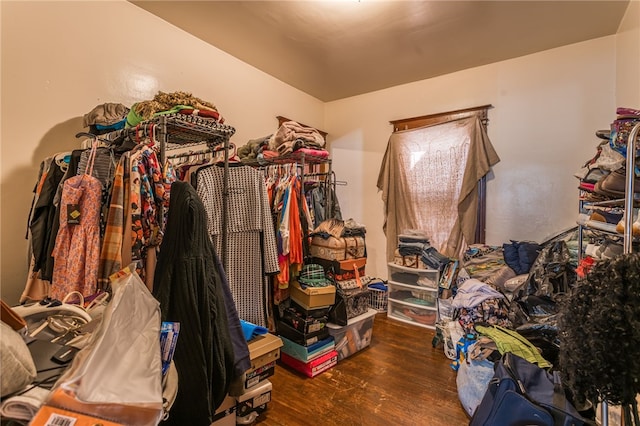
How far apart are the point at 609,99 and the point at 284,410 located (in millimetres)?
3668

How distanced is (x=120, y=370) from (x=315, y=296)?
1.62 metres

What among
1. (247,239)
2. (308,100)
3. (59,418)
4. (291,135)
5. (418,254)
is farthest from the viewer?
(308,100)

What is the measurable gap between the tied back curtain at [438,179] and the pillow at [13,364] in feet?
11.2

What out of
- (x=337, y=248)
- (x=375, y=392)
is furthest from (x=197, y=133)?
(x=375, y=392)

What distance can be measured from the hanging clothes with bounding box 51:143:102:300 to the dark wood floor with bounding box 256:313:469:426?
4.01ft

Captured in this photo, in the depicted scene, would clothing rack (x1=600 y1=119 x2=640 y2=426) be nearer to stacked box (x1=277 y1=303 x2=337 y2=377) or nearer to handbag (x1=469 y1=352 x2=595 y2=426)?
handbag (x1=469 y1=352 x2=595 y2=426)

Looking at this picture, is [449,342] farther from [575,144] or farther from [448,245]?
[575,144]

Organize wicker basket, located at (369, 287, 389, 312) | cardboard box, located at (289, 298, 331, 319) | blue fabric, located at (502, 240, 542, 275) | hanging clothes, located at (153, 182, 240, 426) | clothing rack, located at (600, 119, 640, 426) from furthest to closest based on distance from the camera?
1. wicker basket, located at (369, 287, 389, 312)
2. blue fabric, located at (502, 240, 542, 275)
3. cardboard box, located at (289, 298, 331, 319)
4. hanging clothes, located at (153, 182, 240, 426)
5. clothing rack, located at (600, 119, 640, 426)

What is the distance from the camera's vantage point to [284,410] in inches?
69.1

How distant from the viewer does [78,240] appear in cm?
145

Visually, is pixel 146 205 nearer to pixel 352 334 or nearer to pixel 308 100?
pixel 352 334

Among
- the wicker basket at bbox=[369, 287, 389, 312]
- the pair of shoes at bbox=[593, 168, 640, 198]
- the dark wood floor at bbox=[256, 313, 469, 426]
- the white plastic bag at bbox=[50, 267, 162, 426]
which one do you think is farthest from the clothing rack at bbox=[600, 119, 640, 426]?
the wicker basket at bbox=[369, 287, 389, 312]

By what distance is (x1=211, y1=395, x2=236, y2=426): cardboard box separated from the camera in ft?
4.75

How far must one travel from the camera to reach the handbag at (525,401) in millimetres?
1182
